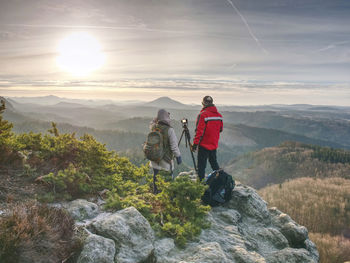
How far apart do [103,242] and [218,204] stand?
5489 mm

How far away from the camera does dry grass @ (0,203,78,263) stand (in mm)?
3414

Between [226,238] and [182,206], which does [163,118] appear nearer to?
[182,206]

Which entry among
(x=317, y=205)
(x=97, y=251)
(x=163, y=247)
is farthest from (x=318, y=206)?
(x=97, y=251)

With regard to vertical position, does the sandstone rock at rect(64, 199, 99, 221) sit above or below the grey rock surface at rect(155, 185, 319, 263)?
above

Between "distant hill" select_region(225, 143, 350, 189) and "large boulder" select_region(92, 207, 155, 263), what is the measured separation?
15095cm

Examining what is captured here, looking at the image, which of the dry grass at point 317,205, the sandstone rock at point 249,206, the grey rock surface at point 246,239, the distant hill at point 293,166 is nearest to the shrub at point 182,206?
the grey rock surface at point 246,239

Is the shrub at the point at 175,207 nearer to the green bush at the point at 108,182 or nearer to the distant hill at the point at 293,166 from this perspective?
the green bush at the point at 108,182

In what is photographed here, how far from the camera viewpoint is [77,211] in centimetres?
604

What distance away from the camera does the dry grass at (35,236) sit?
11.2 feet

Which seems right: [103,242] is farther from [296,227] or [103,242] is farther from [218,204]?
[296,227]

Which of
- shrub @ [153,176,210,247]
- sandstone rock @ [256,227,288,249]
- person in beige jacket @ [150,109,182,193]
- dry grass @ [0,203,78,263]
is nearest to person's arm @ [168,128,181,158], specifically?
person in beige jacket @ [150,109,182,193]

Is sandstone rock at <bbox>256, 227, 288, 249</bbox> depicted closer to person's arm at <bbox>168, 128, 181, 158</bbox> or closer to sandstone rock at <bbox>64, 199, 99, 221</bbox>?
person's arm at <bbox>168, 128, 181, 158</bbox>

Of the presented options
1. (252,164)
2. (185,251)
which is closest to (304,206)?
(185,251)

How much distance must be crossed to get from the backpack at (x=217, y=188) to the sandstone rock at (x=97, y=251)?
4.66 metres
